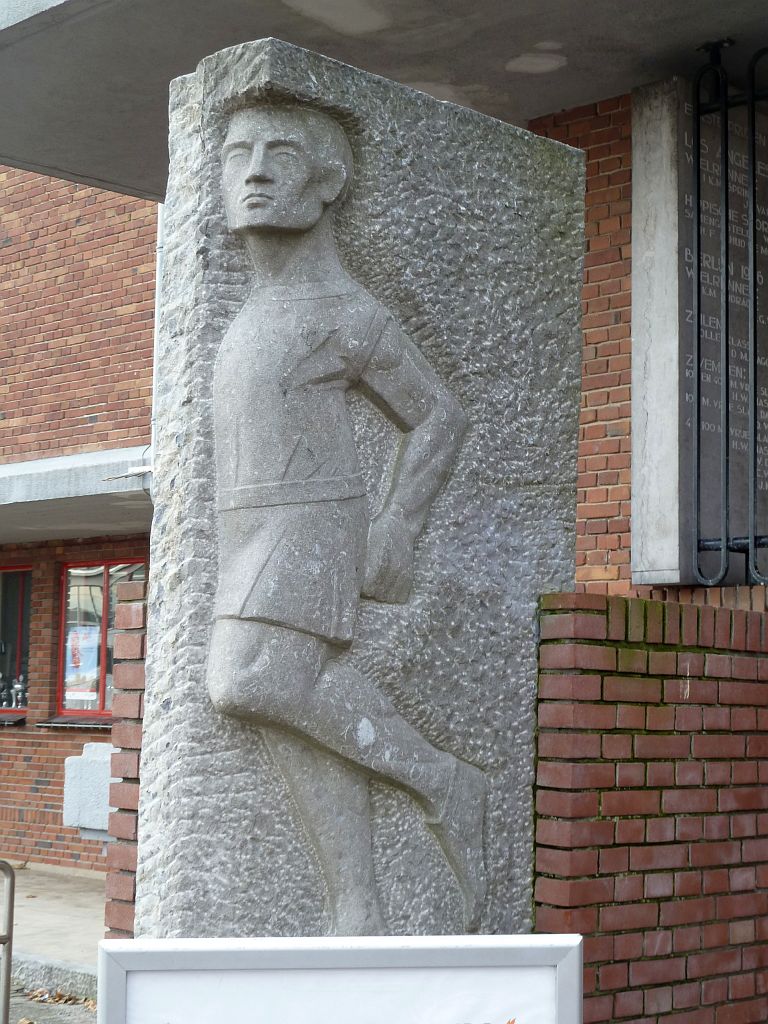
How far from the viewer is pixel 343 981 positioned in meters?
2.21

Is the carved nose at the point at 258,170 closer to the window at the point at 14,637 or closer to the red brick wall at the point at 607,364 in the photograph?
the red brick wall at the point at 607,364

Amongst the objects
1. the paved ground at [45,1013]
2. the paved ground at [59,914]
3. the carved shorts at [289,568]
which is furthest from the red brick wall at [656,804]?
the paved ground at [59,914]

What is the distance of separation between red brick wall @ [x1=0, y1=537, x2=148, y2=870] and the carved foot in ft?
28.6

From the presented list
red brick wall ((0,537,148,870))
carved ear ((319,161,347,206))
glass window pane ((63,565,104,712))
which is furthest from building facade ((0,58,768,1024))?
red brick wall ((0,537,148,870))

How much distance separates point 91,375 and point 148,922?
8646 millimetres

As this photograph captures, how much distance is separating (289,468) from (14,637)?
10666 millimetres

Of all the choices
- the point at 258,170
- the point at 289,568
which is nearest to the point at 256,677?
the point at 289,568

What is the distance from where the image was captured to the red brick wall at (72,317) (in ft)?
35.8

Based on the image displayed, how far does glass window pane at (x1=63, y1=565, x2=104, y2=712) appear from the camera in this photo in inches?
479

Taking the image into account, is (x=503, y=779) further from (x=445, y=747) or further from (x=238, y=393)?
(x=238, y=393)

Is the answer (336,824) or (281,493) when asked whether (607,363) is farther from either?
(336,824)

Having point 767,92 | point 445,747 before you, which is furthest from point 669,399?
point 445,747

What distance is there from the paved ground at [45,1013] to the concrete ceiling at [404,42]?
4.32 metres

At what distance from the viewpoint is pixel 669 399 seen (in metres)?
5.70
